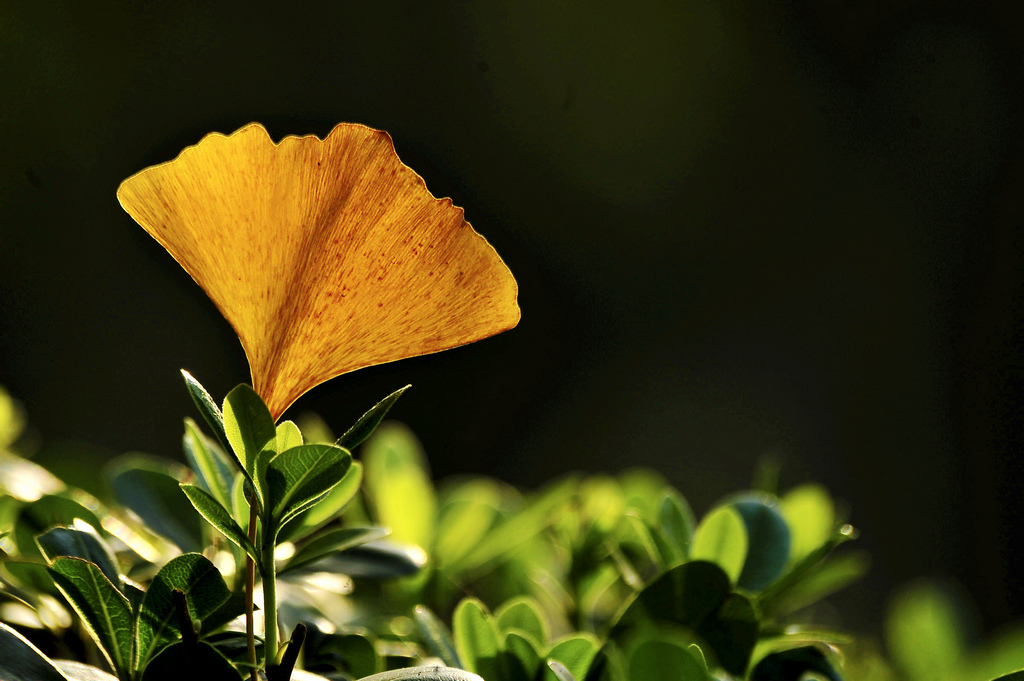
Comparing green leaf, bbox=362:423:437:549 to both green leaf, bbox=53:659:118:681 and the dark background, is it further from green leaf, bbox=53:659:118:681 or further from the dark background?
the dark background

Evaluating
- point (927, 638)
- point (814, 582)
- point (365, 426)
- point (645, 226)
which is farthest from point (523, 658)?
point (645, 226)

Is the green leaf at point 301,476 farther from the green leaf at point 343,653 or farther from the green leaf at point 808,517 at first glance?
the green leaf at point 808,517

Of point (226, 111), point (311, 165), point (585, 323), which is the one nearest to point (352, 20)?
point (226, 111)

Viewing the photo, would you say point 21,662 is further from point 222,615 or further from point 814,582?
point 814,582

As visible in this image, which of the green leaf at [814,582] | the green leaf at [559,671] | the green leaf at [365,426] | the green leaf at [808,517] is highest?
the green leaf at [365,426]

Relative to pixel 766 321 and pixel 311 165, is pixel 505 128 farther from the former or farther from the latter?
pixel 311 165

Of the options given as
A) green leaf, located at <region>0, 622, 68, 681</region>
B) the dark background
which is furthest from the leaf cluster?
the dark background

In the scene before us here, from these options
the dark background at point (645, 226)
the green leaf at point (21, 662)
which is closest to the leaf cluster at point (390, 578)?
the green leaf at point (21, 662)
